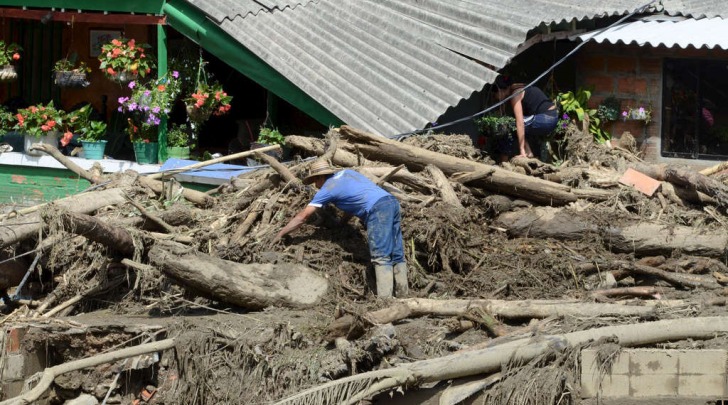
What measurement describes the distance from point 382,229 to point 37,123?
6427 millimetres

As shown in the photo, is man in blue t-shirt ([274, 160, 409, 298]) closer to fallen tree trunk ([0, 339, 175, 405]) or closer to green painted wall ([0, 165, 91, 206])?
fallen tree trunk ([0, 339, 175, 405])

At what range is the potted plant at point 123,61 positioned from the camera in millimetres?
14469

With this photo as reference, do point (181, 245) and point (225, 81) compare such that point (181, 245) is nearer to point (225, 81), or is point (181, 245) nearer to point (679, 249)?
point (679, 249)

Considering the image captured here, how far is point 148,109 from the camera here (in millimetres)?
14195

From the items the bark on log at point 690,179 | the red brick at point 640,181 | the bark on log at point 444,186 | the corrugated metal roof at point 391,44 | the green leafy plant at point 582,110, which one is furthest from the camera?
the green leafy plant at point 582,110

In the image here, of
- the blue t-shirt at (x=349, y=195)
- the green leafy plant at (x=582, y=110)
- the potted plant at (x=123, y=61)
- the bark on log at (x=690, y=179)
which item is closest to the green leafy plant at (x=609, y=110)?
the green leafy plant at (x=582, y=110)

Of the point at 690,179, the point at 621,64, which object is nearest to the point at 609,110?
the point at 621,64

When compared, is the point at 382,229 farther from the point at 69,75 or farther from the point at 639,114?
the point at 69,75

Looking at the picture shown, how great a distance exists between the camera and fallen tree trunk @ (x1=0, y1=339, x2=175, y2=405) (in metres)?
8.53

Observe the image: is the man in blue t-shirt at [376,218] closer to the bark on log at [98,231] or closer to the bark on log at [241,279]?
the bark on log at [241,279]

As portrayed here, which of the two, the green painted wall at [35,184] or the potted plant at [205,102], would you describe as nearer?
the potted plant at [205,102]

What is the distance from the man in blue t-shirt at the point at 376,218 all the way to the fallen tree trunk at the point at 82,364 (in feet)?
6.39

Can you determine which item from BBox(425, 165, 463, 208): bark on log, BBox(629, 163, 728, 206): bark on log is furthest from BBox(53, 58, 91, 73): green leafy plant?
BBox(629, 163, 728, 206): bark on log

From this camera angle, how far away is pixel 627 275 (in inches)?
438
